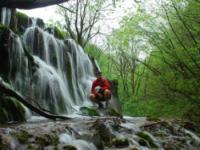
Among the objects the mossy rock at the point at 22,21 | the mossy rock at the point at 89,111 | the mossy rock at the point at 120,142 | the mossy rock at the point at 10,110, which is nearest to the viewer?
the mossy rock at the point at 120,142

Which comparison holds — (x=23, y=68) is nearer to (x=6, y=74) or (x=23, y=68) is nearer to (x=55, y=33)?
(x=6, y=74)

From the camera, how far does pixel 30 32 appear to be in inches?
675

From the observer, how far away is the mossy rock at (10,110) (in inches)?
357

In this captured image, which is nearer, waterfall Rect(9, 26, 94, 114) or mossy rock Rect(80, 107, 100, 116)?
waterfall Rect(9, 26, 94, 114)

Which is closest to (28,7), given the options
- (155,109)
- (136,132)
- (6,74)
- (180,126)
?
(136,132)

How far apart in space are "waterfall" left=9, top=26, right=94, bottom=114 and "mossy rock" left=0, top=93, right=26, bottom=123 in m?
2.07

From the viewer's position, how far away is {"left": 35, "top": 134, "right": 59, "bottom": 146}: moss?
5.89m

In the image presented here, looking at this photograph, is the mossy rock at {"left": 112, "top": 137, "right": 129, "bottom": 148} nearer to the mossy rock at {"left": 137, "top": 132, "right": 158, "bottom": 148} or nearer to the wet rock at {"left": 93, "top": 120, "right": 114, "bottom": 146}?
the wet rock at {"left": 93, "top": 120, "right": 114, "bottom": 146}

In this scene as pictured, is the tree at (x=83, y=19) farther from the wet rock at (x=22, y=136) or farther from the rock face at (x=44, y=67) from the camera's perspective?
the wet rock at (x=22, y=136)

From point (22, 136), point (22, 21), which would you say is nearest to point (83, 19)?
point (22, 21)

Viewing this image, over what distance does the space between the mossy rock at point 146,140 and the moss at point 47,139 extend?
238 cm

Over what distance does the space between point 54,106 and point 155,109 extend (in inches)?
203

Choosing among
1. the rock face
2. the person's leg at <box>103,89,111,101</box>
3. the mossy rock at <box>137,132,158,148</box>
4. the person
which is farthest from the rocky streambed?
the person

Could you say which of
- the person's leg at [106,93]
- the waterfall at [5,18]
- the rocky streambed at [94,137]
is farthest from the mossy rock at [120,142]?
the waterfall at [5,18]
